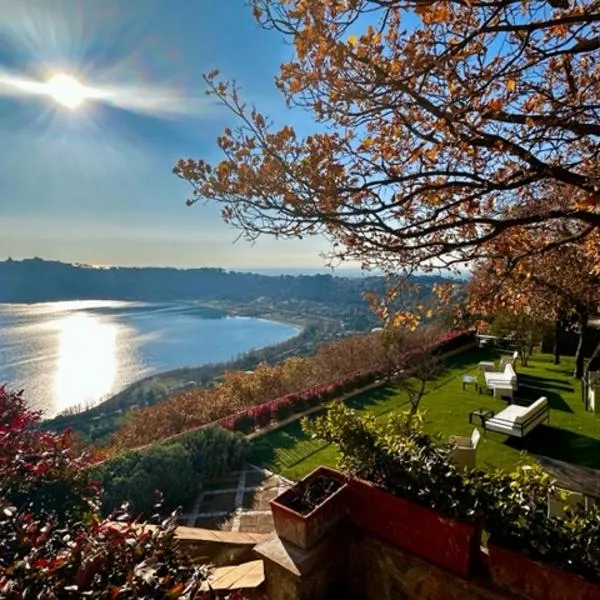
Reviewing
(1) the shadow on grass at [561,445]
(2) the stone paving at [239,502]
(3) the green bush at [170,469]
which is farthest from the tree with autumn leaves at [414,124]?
(1) the shadow on grass at [561,445]

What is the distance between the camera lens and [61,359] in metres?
52.8

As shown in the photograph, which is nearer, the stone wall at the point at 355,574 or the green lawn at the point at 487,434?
the stone wall at the point at 355,574

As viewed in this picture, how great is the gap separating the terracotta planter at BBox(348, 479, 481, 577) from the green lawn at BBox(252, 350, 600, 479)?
2.12m

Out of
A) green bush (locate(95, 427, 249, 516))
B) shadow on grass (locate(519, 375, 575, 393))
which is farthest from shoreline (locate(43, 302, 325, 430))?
shadow on grass (locate(519, 375, 575, 393))

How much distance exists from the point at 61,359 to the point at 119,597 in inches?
2355

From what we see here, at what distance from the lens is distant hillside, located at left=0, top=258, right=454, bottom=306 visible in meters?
79.7

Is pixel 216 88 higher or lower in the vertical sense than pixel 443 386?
higher

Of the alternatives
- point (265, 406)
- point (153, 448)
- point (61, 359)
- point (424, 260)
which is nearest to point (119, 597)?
point (424, 260)

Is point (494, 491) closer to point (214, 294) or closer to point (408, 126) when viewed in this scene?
A: point (408, 126)

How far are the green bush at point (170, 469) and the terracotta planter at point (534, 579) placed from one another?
Answer: 4.73 meters

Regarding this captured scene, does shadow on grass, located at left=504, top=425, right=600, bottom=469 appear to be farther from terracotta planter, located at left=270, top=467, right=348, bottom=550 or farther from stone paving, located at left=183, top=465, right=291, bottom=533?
terracotta planter, located at left=270, top=467, right=348, bottom=550

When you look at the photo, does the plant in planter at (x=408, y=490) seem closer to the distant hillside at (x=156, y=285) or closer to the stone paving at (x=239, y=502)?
the stone paving at (x=239, y=502)

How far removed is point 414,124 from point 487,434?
657 centimetres

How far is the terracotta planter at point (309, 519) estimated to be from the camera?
279cm
